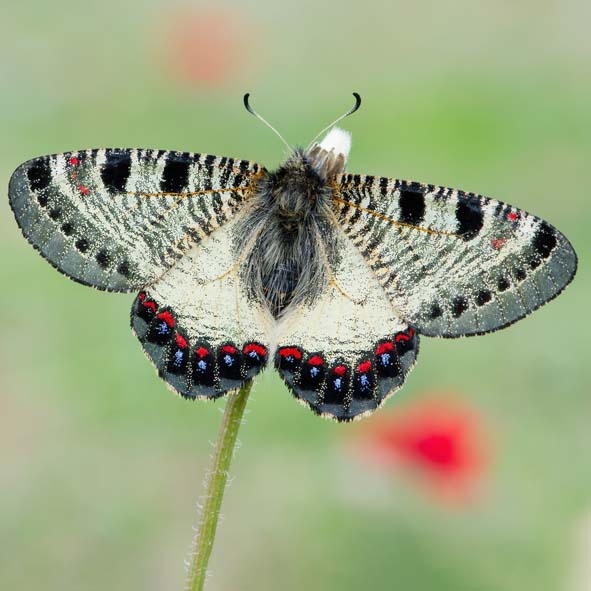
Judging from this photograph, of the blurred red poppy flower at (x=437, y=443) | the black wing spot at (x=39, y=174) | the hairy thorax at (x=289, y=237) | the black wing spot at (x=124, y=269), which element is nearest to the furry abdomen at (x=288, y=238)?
the hairy thorax at (x=289, y=237)

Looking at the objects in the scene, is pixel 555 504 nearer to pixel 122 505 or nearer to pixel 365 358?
pixel 122 505

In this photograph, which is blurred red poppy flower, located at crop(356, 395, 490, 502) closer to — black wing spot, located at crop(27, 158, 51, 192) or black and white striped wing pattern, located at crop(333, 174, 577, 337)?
black and white striped wing pattern, located at crop(333, 174, 577, 337)

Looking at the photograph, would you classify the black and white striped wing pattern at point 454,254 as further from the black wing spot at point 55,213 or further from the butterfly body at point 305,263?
the black wing spot at point 55,213

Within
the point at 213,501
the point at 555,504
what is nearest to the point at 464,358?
the point at 555,504
